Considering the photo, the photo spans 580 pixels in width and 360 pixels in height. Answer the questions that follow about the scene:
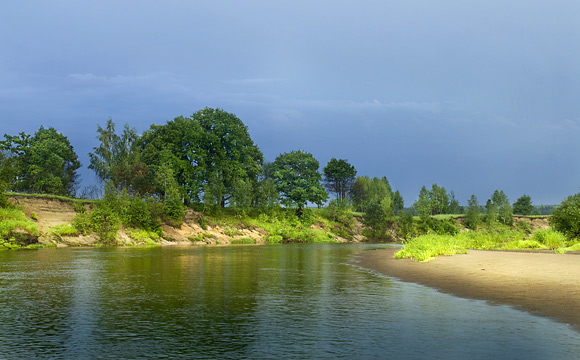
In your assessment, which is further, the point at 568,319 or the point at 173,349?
the point at 568,319

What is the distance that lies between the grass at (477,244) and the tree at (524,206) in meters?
133

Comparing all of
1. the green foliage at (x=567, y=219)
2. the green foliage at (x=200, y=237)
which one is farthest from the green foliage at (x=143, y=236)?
the green foliage at (x=567, y=219)

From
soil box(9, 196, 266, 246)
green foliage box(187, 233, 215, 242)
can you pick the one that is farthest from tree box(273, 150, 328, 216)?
green foliage box(187, 233, 215, 242)

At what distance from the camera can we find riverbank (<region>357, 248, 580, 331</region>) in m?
14.5

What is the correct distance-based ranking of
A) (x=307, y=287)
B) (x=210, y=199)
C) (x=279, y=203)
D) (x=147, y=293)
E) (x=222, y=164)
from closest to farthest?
(x=147, y=293)
(x=307, y=287)
(x=210, y=199)
(x=222, y=164)
(x=279, y=203)

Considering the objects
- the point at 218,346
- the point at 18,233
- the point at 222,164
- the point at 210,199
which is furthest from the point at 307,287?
the point at 222,164

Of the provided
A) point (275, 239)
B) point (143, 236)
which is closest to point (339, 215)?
Result: point (275, 239)

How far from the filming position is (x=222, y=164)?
91.9 m

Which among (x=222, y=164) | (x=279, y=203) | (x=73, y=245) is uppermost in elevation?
(x=222, y=164)

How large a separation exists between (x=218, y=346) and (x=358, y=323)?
14.5 feet

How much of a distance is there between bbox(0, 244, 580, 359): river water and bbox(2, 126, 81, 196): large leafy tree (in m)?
79.6

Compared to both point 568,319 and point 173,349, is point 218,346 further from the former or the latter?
point 568,319

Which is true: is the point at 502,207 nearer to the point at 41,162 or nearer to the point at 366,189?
the point at 366,189

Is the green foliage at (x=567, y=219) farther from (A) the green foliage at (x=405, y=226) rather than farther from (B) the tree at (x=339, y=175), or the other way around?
(B) the tree at (x=339, y=175)
